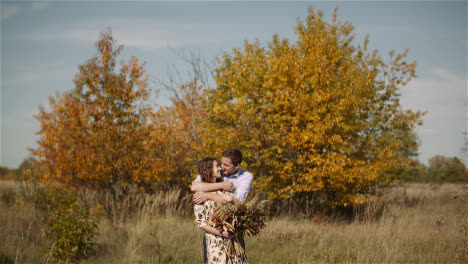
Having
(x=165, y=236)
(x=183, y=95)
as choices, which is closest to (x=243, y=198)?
(x=165, y=236)

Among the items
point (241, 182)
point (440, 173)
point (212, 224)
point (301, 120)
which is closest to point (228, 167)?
point (241, 182)

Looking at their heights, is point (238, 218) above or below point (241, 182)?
below

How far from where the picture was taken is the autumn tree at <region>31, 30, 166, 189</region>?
428 inches

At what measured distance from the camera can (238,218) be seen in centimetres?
360

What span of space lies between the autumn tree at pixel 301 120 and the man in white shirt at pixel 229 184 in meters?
5.67

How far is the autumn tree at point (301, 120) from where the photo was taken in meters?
10.2

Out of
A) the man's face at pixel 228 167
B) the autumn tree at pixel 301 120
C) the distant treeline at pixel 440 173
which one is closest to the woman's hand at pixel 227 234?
the man's face at pixel 228 167

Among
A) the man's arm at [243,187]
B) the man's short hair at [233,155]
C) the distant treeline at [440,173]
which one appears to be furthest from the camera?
the distant treeline at [440,173]

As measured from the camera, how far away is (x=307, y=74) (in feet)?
34.3

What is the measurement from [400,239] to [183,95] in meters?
14.5

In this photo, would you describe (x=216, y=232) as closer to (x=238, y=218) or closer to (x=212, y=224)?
(x=212, y=224)

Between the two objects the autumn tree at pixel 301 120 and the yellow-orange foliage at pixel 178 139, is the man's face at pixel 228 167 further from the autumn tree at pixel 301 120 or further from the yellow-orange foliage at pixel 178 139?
the yellow-orange foliage at pixel 178 139

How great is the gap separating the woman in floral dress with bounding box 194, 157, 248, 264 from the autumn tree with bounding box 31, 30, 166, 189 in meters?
7.72

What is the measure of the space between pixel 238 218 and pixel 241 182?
66cm
